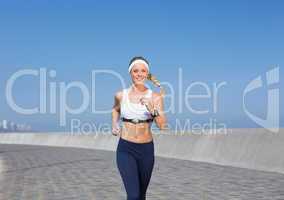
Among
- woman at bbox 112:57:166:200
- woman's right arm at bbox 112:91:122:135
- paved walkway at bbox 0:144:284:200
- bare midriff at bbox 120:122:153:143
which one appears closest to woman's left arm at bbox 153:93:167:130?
woman at bbox 112:57:166:200

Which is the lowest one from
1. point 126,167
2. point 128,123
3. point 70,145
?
point 70,145

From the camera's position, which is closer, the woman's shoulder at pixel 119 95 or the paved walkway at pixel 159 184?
the woman's shoulder at pixel 119 95

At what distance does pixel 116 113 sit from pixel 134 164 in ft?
1.95

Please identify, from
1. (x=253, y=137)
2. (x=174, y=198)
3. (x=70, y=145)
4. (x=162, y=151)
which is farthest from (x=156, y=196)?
(x=70, y=145)

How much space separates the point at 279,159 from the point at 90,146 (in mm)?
20216

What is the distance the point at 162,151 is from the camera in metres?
24.8

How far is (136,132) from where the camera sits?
5879 mm

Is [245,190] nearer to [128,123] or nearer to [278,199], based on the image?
[278,199]

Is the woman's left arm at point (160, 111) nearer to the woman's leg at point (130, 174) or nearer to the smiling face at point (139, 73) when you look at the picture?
the smiling face at point (139, 73)

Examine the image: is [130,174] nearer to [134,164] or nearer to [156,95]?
[134,164]

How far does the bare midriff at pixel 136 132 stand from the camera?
588cm

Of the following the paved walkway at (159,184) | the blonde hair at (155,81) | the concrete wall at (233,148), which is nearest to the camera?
the blonde hair at (155,81)

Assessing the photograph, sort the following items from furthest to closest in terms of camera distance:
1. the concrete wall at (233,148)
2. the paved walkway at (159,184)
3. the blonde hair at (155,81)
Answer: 1. the concrete wall at (233,148)
2. the paved walkway at (159,184)
3. the blonde hair at (155,81)

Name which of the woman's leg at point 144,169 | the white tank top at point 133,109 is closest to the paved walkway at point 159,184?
the woman's leg at point 144,169
